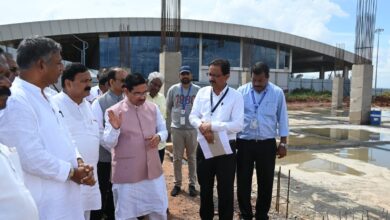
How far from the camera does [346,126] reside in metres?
14.4

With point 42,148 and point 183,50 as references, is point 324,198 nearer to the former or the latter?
point 42,148

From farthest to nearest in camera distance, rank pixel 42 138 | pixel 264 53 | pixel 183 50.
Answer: pixel 264 53, pixel 183 50, pixel 42 138

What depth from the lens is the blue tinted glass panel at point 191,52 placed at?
109ft

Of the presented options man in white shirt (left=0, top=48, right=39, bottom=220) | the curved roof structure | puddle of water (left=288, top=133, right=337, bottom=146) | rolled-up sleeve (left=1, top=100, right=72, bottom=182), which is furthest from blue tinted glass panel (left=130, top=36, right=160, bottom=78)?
man in white shirt (left=0, top=48, right=39, bottom=220)

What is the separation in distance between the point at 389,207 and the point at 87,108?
399cm

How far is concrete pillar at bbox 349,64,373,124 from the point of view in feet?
49.9

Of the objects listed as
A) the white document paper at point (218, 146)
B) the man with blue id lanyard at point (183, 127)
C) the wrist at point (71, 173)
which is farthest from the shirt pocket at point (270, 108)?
the wrist at point (71, 173)

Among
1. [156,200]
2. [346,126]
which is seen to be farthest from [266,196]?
[346,126]

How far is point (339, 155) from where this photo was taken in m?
8.36

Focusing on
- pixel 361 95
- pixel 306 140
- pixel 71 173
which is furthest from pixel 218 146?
pixel 361 95

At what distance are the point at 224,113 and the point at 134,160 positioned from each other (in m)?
1.14

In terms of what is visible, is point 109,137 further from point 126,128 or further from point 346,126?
point 346,126

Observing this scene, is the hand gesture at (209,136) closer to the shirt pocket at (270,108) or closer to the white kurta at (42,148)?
the shirt pocket at (270,108)

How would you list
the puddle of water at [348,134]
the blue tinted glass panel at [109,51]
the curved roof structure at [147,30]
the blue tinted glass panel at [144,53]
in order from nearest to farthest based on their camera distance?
1. the puddle of water at [348,134]
2. the curved roof structure at [147,30]
3. the blue tinted glass panel at [109,51]
4. the blue tinted glass panel at [144,53]
